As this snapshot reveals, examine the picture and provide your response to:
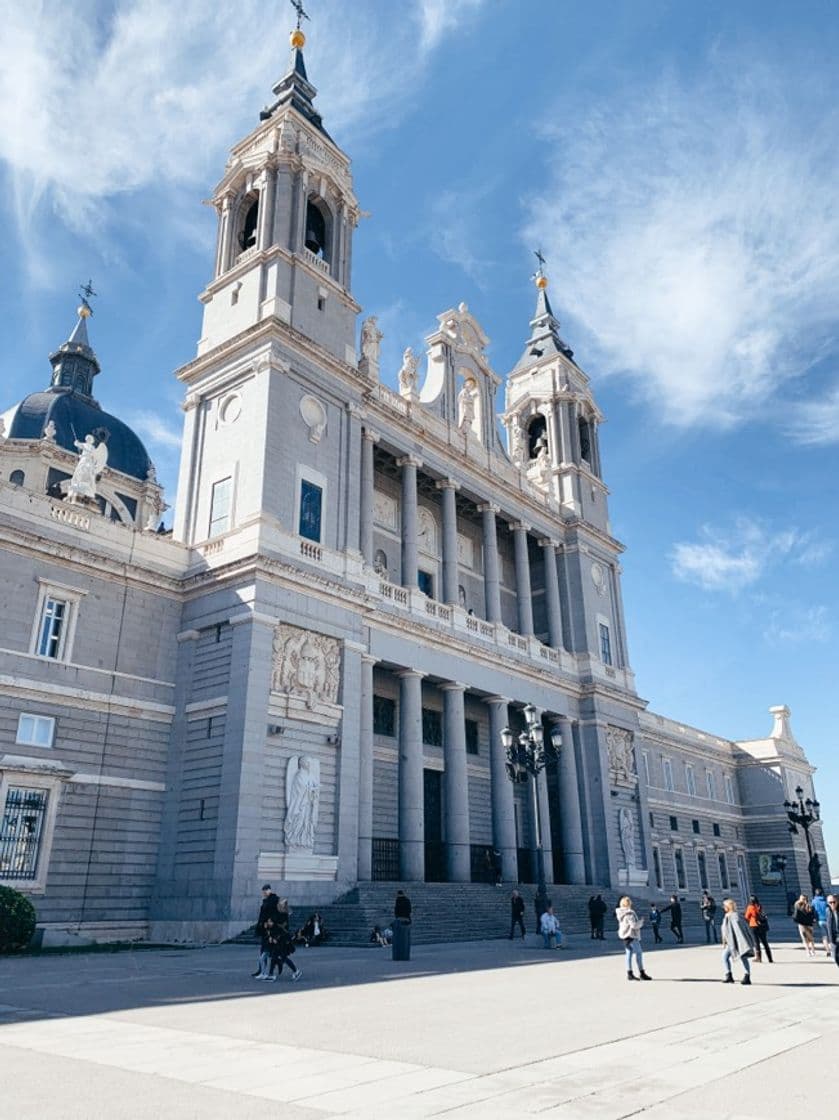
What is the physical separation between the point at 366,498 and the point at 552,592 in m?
13.6

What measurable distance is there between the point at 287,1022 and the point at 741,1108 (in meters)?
5.39

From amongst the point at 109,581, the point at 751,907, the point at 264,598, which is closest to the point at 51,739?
the point at 109,581

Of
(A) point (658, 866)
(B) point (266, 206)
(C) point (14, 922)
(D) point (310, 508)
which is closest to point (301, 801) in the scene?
(C) point (14, 922)

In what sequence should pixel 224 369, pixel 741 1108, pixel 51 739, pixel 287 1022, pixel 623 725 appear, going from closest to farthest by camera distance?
pixel 741 1108 → pixel 287 1022 → pixel 51 739 → pixel 224 369 → pixel 623 725

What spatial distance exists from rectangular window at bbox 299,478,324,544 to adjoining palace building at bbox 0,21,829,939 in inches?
6.1

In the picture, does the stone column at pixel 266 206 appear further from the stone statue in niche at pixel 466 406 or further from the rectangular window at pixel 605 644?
the rectangular window at pixel 605 644

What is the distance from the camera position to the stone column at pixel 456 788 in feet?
102

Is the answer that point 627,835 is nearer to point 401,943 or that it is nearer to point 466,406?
point 466,406

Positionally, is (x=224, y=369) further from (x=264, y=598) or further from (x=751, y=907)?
(x=751, y=907)

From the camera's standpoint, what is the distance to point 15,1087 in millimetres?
6375

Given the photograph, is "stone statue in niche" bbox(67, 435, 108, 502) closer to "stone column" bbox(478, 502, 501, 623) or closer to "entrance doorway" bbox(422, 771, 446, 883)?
"entrance doorway" bbox(422, 771, 446, 883)

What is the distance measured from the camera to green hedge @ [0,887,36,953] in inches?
731

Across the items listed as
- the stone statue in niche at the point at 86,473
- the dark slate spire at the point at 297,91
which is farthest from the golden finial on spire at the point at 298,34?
the stone statue in niche at the point at 86,473

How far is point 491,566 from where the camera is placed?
38.4m
